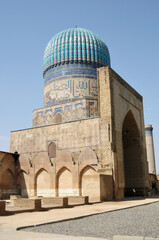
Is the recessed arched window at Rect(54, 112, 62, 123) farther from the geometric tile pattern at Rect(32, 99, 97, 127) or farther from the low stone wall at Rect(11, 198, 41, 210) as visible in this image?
the low stone wall at Rect(11, 198, 41, 210)

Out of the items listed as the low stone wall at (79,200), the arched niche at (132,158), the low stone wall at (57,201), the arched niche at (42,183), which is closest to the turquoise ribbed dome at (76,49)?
the arched niche at (132,158)

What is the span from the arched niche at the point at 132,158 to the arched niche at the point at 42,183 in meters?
5.66

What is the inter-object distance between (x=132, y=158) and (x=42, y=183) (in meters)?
6.66

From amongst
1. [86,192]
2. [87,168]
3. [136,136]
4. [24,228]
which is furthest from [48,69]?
[24,228]

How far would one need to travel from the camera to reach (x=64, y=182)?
15227 mm

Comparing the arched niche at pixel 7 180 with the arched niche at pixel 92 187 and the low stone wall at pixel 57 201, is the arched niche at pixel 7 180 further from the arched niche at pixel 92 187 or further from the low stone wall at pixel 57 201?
the low stone wall at pixel 57 201

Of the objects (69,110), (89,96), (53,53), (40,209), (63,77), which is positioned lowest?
(40,209)

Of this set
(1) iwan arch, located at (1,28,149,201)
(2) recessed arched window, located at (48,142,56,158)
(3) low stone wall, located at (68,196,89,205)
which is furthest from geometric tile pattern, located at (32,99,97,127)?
(3) low stone wall, located at (68,196,89,205)

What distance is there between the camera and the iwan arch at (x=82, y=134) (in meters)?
14.2

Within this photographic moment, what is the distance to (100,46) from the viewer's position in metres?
22.9

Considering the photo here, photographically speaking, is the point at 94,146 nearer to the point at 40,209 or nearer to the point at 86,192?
the point at 86,192

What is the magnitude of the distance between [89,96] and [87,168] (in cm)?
769

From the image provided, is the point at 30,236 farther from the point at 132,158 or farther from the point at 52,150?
the point at 132,158

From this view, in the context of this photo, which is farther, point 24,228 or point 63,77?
point 63,77
